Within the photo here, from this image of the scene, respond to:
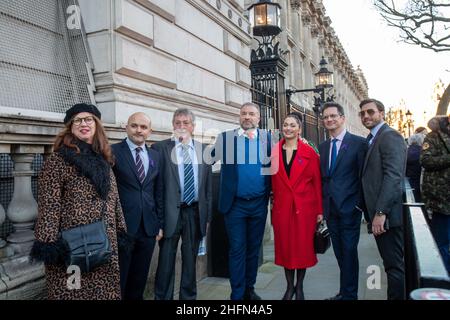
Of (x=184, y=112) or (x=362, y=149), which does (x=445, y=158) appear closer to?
(x=362, y=149)

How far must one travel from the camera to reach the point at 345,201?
385 centimetres

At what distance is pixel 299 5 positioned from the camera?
71.8 ft

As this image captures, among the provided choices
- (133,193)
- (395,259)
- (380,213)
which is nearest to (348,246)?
(395,259)

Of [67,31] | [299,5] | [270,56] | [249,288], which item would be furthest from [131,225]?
[299,5]

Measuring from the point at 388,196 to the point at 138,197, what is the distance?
89.3 inches

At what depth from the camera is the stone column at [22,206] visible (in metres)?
3.00

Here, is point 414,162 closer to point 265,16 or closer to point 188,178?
point 265,16

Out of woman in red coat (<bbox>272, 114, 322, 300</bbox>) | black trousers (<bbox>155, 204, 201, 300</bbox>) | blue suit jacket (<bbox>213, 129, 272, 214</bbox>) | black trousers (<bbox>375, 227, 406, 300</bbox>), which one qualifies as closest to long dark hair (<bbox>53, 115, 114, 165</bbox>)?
black trousers (<bbox>155, 204, 201, 300</bbox>)

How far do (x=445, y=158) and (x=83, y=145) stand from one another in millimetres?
4319

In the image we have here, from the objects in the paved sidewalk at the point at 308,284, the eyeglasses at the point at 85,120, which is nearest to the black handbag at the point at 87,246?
the eyeglasses at the point at 85,120

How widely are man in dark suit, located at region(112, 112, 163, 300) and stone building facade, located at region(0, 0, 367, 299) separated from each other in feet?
2.09

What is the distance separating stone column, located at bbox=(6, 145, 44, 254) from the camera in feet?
9.83

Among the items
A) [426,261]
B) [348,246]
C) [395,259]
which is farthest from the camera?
[348,246]
